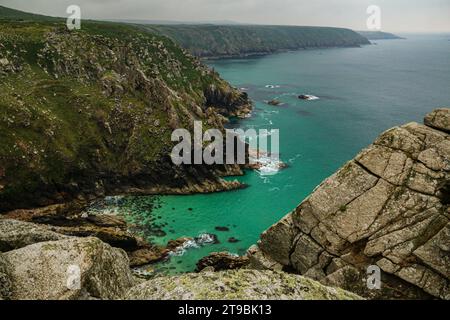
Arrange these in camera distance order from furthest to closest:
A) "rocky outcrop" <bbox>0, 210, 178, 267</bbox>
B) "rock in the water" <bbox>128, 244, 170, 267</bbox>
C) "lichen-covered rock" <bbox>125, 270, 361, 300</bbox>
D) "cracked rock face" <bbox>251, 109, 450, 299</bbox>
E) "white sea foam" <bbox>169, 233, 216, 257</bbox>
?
"white sea foam" <bbox>169, 233, 216, 257</bbox>
"rock in the water" <bbox>128, 244, 170, 267</bbox>
"rocky outcrop" <bbox>0, 210, 178, 267</bbox>
"cracked rock face" <bbox>251, 109, 450, 299</bbox>
"lichen-covered rock" <bbox>125, 270, 361, 300</bbox>

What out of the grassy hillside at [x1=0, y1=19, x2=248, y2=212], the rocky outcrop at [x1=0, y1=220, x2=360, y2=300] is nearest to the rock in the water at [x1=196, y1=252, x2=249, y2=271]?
the rocky outcrop at [x1=0, y1=220, x2=360, y2=300]

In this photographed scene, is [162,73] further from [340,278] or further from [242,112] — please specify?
[340,278]

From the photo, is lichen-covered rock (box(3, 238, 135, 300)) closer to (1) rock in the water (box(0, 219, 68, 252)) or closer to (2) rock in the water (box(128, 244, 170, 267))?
(1) rock in the water (box(0, 219, 68, 252))

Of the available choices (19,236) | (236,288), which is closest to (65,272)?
(19,236)

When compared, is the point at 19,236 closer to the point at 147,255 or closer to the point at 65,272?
the point at 65,272

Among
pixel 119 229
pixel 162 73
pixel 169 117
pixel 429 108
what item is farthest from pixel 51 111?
pixel 429 108
